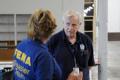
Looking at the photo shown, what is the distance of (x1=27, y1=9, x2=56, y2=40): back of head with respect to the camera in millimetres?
1892

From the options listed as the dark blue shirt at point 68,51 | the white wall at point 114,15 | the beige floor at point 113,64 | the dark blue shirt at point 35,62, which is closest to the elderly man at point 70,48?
the dark blue shirt at point 68,51

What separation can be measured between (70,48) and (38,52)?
836 mm

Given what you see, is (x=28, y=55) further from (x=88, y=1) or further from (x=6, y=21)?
(x=88, y=1)

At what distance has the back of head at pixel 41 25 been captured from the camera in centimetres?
189

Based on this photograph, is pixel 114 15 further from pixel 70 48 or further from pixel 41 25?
pixel 41 25

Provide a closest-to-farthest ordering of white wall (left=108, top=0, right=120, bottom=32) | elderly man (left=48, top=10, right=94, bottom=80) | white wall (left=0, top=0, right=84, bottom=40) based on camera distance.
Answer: elderly man (left=48, top=10, right=94, bottom=80) < white wall (left=0, top=0, right=84, bottom=40) < white wall (left=108, top=0, right=120, bottom=32)

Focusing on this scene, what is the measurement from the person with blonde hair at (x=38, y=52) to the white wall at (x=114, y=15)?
11552 mm

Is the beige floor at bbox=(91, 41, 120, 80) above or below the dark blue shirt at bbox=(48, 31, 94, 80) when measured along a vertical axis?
below

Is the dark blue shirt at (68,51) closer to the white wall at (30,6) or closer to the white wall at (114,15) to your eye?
the white wall at (30,6)

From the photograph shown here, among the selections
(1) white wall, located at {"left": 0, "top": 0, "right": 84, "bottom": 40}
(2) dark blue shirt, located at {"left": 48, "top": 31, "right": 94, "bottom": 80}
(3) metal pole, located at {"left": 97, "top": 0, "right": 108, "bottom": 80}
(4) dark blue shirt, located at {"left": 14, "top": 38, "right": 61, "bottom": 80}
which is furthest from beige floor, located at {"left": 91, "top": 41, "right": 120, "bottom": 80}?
(4) dark blue shirt, located at {"left": 14, "top": 38, "right": 61, "bottom": 80}

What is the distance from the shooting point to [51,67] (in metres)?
1.93

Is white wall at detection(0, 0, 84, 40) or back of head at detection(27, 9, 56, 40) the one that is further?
white wall at detection(0, 0, 84, 40)

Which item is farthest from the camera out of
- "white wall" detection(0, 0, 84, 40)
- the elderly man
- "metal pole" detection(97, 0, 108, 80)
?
"white wall" detection(0, 0, 84, 40)

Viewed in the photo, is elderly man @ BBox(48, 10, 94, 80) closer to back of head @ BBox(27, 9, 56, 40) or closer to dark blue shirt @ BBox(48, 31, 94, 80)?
dark blue shirt @ BBox(48, 31, 94, 80)
